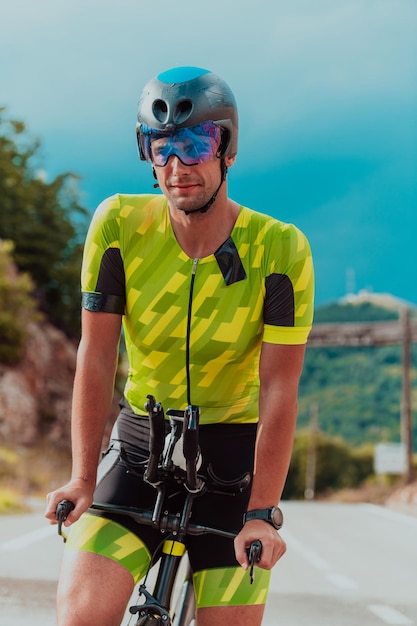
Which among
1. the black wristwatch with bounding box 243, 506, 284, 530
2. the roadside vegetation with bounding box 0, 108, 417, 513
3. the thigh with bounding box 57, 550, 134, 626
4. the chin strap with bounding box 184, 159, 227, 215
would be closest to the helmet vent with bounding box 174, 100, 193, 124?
the chin strap with bounding box 184, 159, 227, 215

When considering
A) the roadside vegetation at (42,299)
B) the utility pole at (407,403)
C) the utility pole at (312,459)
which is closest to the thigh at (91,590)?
the roadside vegetation at (42,299)

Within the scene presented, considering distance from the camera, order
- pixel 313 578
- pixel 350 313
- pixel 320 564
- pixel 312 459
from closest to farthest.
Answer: pixel 313 578 < pixel 320 564 < pixel 312 459 < pixel 350 313

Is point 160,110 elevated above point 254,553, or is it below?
above

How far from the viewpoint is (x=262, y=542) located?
297cm

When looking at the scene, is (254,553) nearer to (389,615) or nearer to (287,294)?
(287,294)

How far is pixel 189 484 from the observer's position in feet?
10.4

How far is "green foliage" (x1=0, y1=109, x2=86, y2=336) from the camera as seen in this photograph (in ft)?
177

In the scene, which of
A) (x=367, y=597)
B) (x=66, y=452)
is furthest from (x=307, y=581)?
(x=66, y=452)

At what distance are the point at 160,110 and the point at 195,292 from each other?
1.95ft

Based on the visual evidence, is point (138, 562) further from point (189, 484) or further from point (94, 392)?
point (94, 392)

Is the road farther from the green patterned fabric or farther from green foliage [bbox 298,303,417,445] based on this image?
green foliage [bbox 298,303,417,445]

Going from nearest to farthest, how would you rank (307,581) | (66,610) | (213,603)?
(66,610) < (213,603) < (307,581)

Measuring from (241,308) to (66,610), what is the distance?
1.05 meters

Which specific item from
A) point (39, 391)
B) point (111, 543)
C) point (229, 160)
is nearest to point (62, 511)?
point (111, 543)
